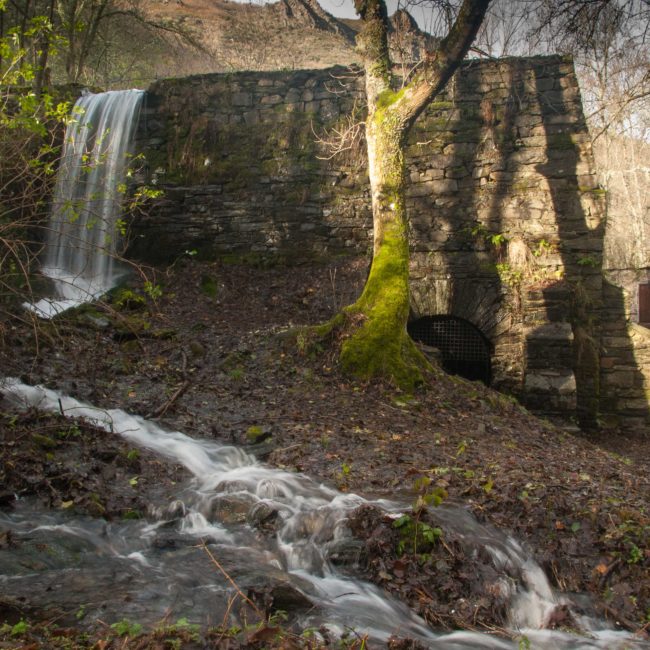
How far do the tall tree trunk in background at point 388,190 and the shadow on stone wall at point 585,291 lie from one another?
2.68 meters

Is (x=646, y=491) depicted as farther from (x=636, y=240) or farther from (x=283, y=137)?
(x=636, y=240)

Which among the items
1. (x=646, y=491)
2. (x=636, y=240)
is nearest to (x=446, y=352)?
(x=646, y=491)

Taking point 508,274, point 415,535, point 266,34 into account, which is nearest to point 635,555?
point 415,535

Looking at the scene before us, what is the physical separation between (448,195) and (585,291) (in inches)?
Answer: 102

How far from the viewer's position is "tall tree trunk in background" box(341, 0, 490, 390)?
23.2 feet

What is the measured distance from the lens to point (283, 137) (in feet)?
34.2

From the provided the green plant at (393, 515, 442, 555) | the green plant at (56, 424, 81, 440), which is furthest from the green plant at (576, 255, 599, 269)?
the green plant at (56, 424, 81, 440)

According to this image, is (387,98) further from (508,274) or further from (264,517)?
(264,517)

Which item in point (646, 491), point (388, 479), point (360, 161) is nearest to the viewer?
point (388, 479)

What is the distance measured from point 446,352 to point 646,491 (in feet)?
16.2

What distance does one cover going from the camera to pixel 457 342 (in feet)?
31.6

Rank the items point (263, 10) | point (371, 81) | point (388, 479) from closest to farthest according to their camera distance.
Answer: point (388, 479) → point (371, 81) → point (263, 10)

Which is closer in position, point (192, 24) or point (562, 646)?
point (562, 646)

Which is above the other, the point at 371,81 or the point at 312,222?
the point at 371,81
